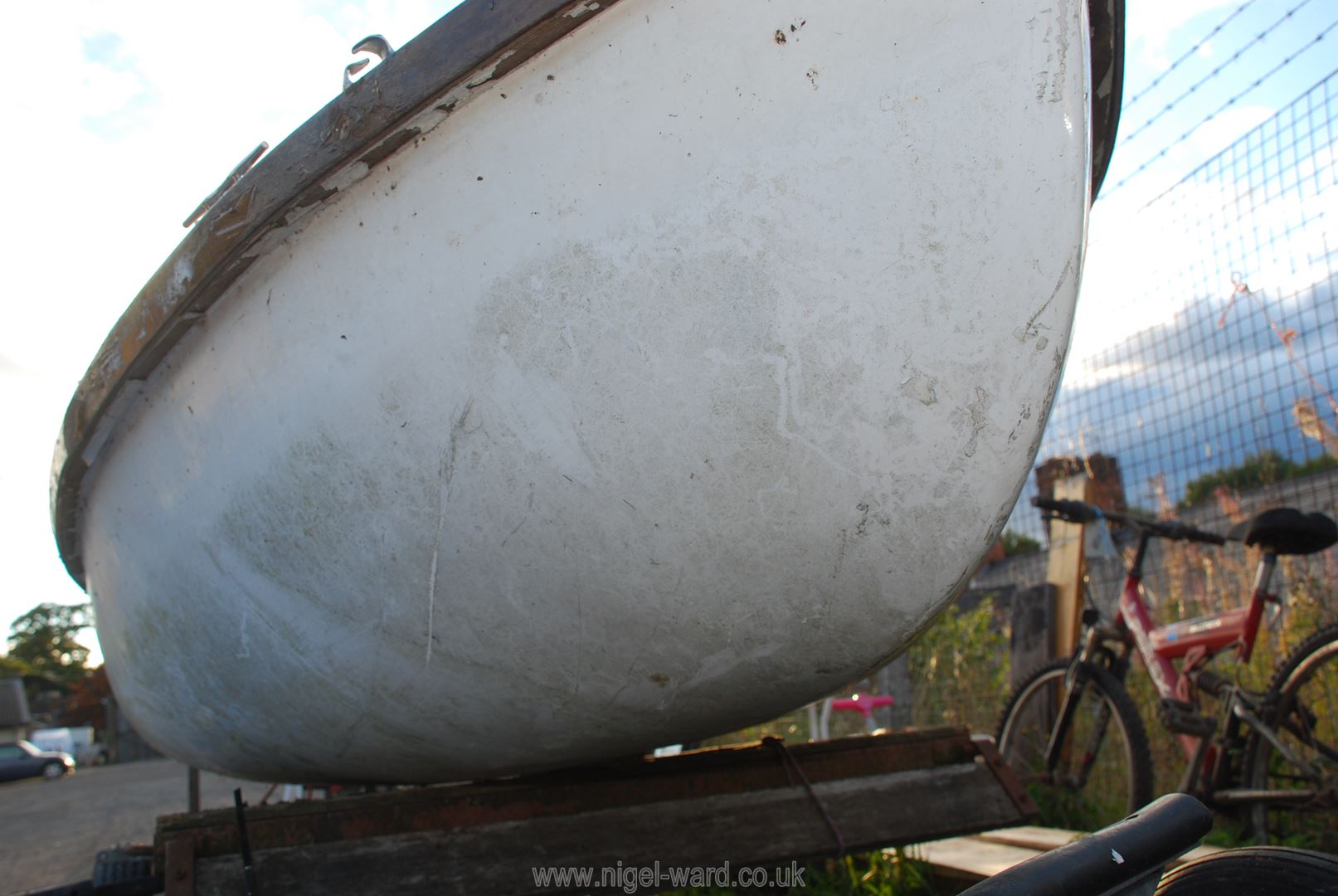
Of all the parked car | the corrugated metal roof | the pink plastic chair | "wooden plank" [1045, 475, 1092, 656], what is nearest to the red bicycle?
"wooden plank" [1045, 475, 1092, 656]

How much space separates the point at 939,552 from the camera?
4.34 feet

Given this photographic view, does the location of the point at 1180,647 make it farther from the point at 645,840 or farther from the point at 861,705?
the point at 645,840

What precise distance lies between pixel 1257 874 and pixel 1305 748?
6.28 feet

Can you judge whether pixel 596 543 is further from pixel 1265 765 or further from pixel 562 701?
pixel 1265 765

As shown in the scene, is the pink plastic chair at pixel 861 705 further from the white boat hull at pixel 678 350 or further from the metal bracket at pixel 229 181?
the metal bracket at pixel 229 181

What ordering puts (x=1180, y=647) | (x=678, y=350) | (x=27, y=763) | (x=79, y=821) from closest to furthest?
(x=678, y=350) → (x=1180, y=647) → (x=79, y=821) → (x=27, y=763)

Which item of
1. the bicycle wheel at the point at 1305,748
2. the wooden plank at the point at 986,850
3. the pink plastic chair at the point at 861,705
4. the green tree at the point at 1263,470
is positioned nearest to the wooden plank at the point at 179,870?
the wooden plank at the point at 986,850

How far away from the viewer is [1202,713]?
9.85 ft

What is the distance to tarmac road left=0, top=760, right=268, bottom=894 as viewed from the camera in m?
5.84

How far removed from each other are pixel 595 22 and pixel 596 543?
0.67m

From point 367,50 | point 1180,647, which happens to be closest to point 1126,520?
point 1180,647

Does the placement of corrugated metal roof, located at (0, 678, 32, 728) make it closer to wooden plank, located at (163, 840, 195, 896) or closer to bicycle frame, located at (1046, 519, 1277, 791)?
bicycle frame, located at (1046, 519, 1277, 791)

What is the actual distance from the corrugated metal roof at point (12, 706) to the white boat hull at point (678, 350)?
50059mm

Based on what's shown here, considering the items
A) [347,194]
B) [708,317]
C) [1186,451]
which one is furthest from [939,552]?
[1186,451]
